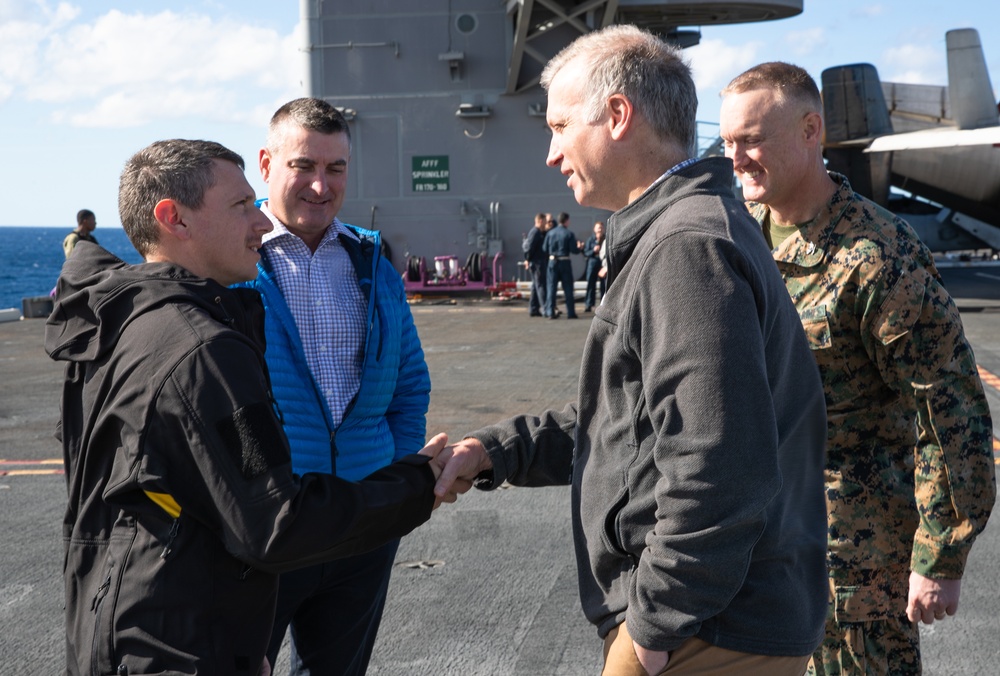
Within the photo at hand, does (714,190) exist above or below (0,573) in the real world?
above

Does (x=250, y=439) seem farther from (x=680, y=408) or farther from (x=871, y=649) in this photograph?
(x=871, y=649)

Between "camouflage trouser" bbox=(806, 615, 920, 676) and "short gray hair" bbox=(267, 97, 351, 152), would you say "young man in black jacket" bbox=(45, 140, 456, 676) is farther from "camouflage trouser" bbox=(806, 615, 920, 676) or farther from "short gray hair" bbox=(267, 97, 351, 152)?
"camouflage trouser" bbox=(806, 615, 920, 676)

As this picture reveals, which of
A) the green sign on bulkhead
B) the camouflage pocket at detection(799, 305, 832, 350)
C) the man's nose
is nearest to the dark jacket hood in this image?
the man's nose

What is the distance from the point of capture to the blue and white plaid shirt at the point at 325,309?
121 inches

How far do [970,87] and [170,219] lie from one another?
27474 millimetres

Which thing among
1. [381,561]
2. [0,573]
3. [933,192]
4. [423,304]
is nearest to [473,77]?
[423,304]

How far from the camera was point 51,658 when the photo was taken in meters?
4.15

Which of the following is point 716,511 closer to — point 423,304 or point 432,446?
point 432,446

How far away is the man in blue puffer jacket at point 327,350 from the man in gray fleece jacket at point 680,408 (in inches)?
43.1

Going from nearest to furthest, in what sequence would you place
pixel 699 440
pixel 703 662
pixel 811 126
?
pixel 699 440 < pixel 703 662 < pixel 811 126

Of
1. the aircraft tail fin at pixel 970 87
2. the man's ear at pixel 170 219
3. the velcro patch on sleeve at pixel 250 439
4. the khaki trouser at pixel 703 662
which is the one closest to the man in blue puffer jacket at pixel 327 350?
the man's ear at pixel 170 219

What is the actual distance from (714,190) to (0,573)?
4.67 metres

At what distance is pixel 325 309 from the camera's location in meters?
3.11

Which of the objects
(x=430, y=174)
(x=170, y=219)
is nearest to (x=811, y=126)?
(x=170, y=219)
